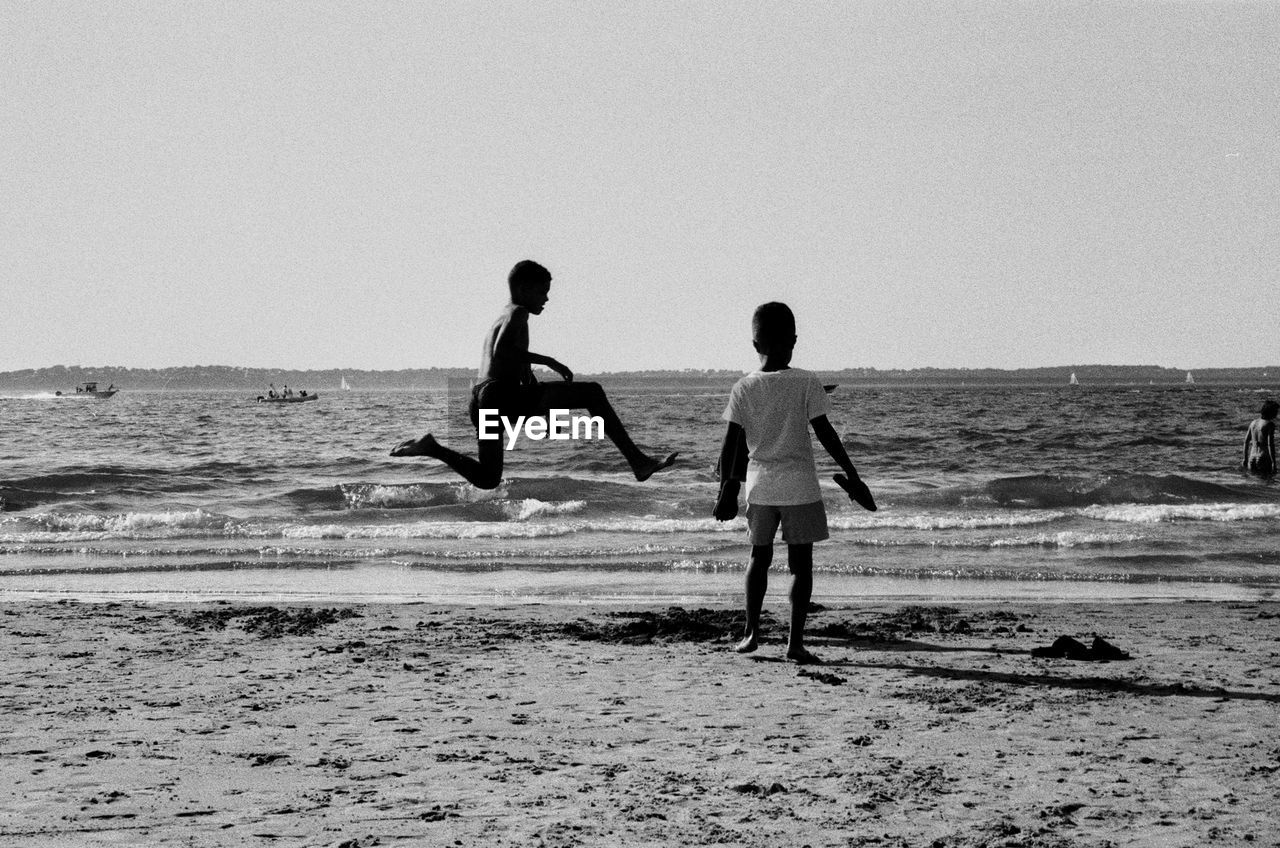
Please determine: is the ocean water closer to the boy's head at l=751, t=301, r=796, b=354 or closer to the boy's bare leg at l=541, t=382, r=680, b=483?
the boy's head at l=751, t=301, r=796, b=354

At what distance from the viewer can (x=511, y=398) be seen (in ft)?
14.9

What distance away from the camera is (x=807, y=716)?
6.98 m

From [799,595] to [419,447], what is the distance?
4.06 m

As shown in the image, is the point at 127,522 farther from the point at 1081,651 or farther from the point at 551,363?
the point at 551,363

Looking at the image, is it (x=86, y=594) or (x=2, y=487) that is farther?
(x=2, y=487)

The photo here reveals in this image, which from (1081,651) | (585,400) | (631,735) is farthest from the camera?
(1081,651)

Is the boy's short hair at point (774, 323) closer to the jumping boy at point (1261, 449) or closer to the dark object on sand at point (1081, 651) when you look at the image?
the dark object on sand at point (1081, 651)

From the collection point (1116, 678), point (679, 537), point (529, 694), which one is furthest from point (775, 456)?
point (679, 537)

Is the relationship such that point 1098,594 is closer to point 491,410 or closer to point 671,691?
point 671,691

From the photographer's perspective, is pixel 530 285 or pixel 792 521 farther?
pixel 792 521

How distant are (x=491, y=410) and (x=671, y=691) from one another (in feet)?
12.1

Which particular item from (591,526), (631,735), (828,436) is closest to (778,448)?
(828,436)

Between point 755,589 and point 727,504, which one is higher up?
point 727,504

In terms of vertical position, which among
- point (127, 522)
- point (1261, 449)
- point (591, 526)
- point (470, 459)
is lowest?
point (127, 522)
